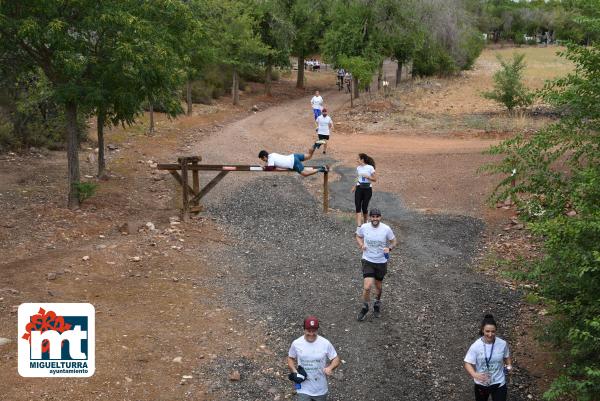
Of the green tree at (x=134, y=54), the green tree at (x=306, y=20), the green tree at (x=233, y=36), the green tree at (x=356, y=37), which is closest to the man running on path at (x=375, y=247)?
the green tree at (x=134, y=54)

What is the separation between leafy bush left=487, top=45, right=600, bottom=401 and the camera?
21.8ft

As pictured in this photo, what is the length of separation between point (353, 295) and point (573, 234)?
4671mm

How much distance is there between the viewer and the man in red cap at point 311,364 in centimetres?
674

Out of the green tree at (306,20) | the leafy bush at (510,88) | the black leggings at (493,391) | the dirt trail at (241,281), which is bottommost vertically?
the dirt trail at (241,281)

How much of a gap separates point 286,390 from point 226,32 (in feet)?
89.1

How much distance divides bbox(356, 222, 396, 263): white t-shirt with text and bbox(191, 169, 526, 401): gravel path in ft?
3.41

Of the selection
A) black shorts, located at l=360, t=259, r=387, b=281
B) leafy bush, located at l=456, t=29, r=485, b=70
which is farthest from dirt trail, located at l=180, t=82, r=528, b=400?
leafy bush, located at l=456, t=29, r=485, b=70

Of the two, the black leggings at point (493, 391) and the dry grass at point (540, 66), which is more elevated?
the dry grass at point (540, 66)

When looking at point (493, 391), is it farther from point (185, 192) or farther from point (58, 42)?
point (58, 42)

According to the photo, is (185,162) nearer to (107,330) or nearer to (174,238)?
(174,238)

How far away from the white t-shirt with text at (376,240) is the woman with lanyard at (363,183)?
308 cm

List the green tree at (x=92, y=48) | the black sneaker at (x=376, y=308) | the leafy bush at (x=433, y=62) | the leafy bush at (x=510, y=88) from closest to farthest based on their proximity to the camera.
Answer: the black sneaker at (x=376, y=308) → the green tree at (x=92, y=48) → the leafy bush at (x=510, y=88) → the leafy bush at (x=433, y=62)

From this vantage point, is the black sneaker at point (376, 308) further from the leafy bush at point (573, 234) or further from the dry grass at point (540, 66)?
the dry grass at point (540, 66)

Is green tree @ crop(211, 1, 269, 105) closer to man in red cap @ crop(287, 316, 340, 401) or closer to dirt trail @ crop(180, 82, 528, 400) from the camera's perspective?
dirt trail @ crop(180, 82, 528, 400)
